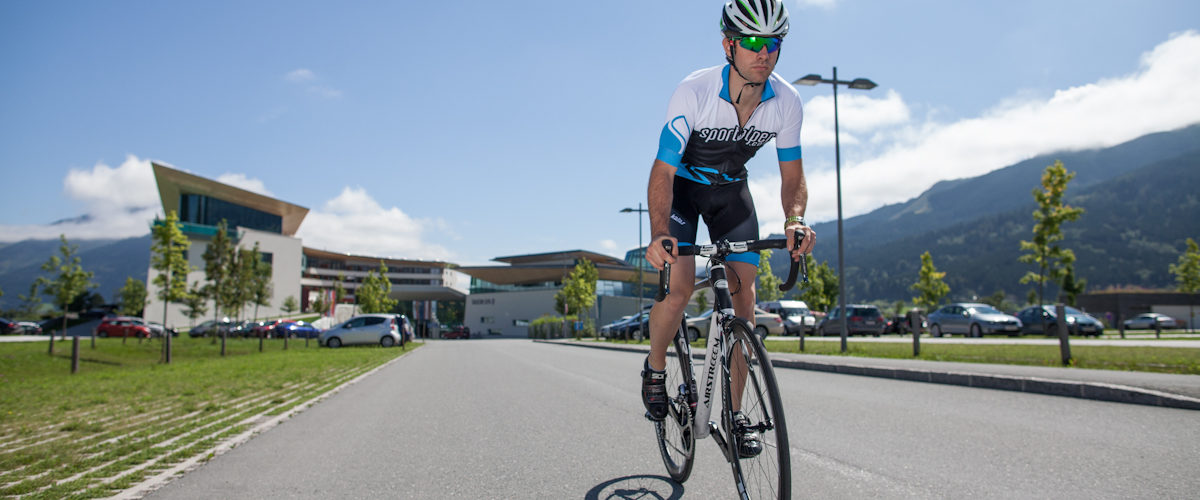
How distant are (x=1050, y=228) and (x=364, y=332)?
32277mm

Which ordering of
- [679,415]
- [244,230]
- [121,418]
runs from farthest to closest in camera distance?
[244,230]
[121,418]
[679,415]

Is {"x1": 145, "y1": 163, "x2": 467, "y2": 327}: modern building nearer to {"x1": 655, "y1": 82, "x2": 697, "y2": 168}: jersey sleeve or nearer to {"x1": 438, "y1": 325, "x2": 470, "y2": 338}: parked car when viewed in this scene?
{"x1": 438, "y1": 325, "x2": 470, "y2": 338}: parked car

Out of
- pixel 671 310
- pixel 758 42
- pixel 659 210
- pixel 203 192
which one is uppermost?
pixel 203 192

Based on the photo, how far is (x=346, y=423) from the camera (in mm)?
6398

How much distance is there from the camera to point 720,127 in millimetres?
2945

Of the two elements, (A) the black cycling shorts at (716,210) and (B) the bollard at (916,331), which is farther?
(B) the bollard at (916,331)

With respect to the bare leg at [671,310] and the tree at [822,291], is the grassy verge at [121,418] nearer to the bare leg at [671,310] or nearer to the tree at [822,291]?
the bare leg at [671,310]

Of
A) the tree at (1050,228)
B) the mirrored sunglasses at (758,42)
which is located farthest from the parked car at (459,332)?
the mirrored sunglasses at (758,42)

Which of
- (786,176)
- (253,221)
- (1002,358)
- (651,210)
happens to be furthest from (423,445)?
(253,221)

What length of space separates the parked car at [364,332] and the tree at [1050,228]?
96.6 ft

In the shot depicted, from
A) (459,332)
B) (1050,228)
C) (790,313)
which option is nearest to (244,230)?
(459,332)

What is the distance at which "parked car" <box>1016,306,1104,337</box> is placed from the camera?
26500mm

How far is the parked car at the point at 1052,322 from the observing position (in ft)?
86.9

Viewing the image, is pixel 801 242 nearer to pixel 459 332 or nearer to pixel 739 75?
pixel 739 75
